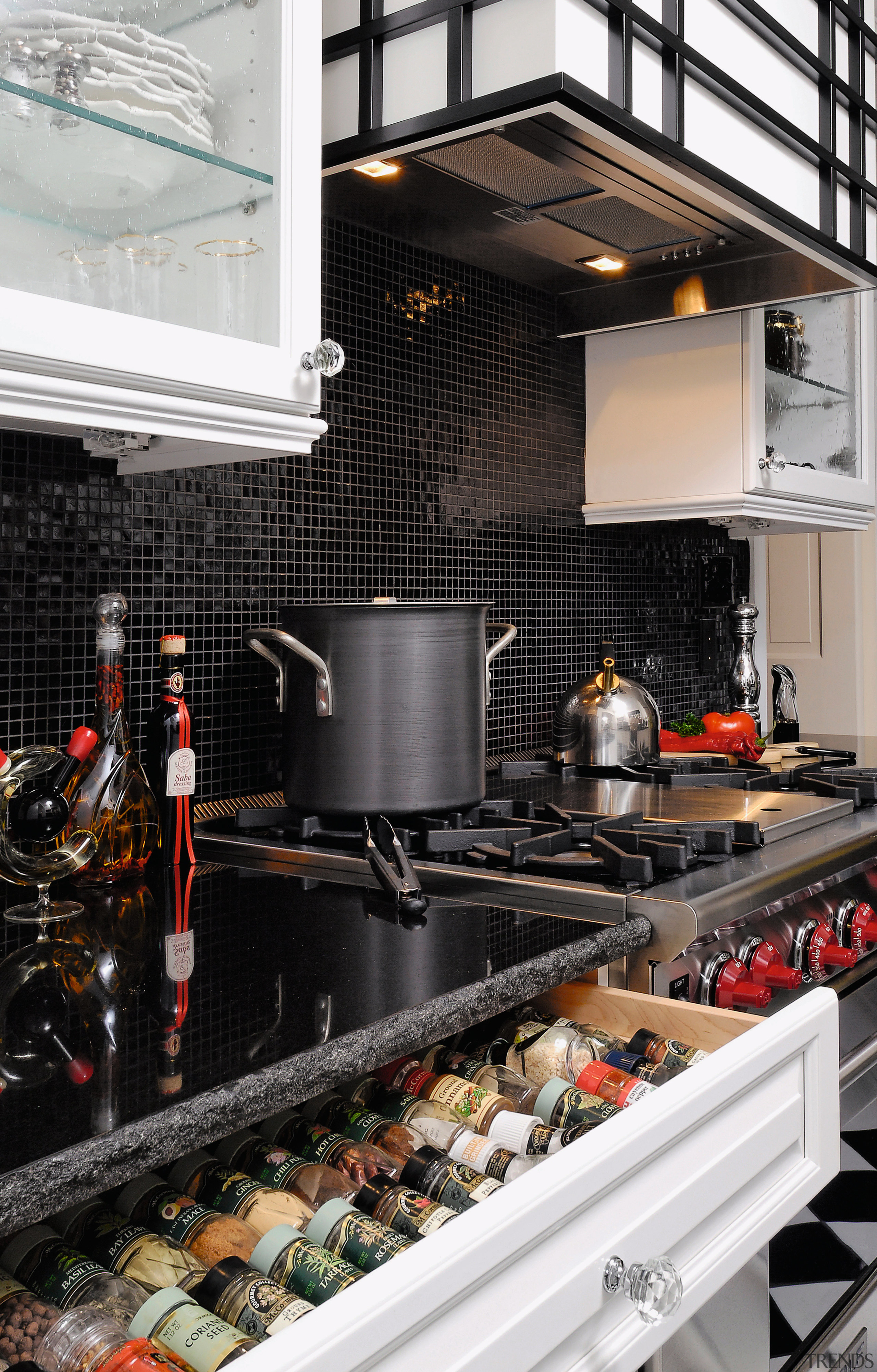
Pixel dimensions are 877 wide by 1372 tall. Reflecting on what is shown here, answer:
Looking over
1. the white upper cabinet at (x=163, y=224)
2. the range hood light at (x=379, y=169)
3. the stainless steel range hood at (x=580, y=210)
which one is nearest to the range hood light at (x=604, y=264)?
the stainless steel range hood at (x=580, y=210)

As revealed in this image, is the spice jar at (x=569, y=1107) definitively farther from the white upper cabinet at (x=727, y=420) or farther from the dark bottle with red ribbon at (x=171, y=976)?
the white upper cabinet at (x=727, y=420)

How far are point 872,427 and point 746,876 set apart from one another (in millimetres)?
1794

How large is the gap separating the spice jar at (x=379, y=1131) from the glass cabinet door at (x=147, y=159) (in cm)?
69

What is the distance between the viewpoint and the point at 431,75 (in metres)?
1.37

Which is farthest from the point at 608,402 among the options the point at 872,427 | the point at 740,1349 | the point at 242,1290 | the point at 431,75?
the point at 242,1290

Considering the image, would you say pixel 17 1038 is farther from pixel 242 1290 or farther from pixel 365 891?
pixel 365 891

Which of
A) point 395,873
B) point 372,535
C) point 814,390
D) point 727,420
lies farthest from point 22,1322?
point 814,390

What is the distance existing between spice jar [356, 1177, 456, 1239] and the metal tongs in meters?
0.34

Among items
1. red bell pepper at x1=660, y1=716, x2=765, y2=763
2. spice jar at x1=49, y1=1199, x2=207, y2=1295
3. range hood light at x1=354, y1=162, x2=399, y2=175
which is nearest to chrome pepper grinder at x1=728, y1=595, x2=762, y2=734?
red bell pepper at x1=660, y1=716, x2=765, y2=763

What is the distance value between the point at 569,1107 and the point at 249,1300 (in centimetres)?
31

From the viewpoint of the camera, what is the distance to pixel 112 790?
122 cm

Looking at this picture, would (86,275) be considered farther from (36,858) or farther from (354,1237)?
(354,1237)

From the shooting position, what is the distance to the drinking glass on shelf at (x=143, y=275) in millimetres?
1047

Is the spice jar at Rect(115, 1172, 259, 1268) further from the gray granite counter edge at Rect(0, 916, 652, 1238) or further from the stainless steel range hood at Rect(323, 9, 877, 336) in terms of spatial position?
the stainless steel range hood at Rect(323, 9, 877, 336)
